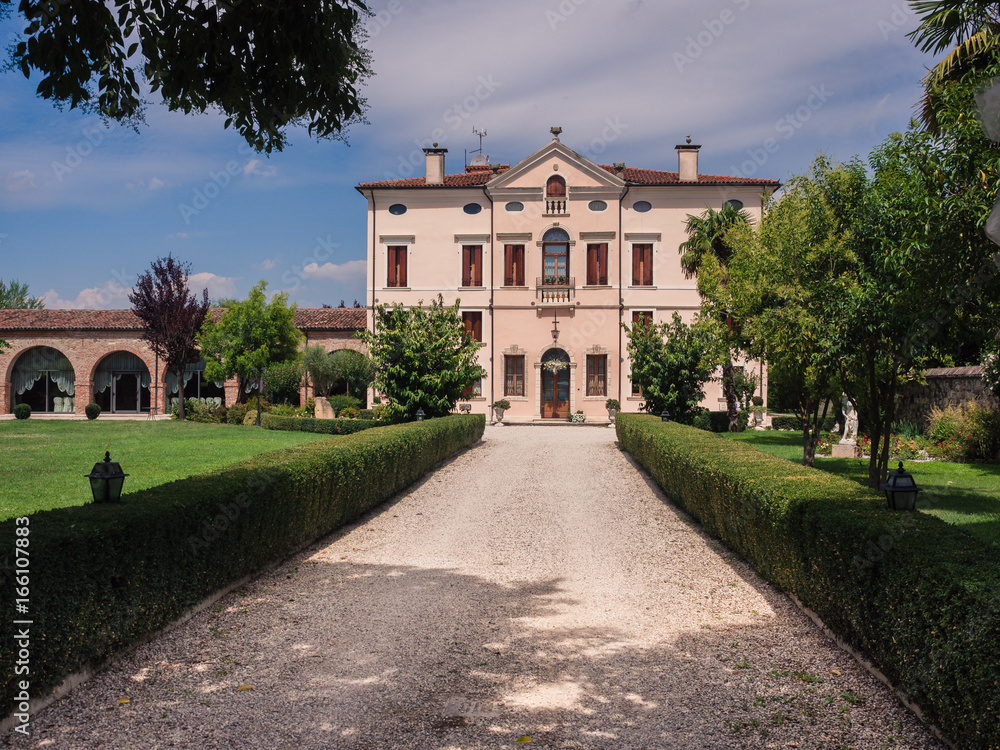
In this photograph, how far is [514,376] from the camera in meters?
32.2

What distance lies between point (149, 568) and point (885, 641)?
4.95 m

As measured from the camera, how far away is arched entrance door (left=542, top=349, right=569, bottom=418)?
105 feet

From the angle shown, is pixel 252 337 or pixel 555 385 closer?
pixel 252 337

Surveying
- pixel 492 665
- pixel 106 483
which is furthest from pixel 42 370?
pixel 492 665

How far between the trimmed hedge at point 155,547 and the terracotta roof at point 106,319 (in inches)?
1047

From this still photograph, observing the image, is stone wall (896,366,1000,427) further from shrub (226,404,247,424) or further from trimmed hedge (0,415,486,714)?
shrub (226,404,247,424)

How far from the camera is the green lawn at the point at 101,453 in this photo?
10.2 meters

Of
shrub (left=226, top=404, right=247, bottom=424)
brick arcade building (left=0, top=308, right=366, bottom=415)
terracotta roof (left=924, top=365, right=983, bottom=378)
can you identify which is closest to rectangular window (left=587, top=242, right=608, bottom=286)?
brick arcade building (left=0, top=308, right=366, bottom=415)

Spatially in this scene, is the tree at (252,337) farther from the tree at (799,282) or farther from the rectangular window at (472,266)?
the tree at (799,282)

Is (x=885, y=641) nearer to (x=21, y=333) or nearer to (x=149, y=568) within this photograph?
(x=149, y=568)

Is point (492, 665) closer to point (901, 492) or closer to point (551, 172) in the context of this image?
point (901, 492)

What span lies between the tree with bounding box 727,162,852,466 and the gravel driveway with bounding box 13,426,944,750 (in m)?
4.00

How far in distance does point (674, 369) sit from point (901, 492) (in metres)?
17.0

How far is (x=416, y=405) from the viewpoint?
64.9ft
